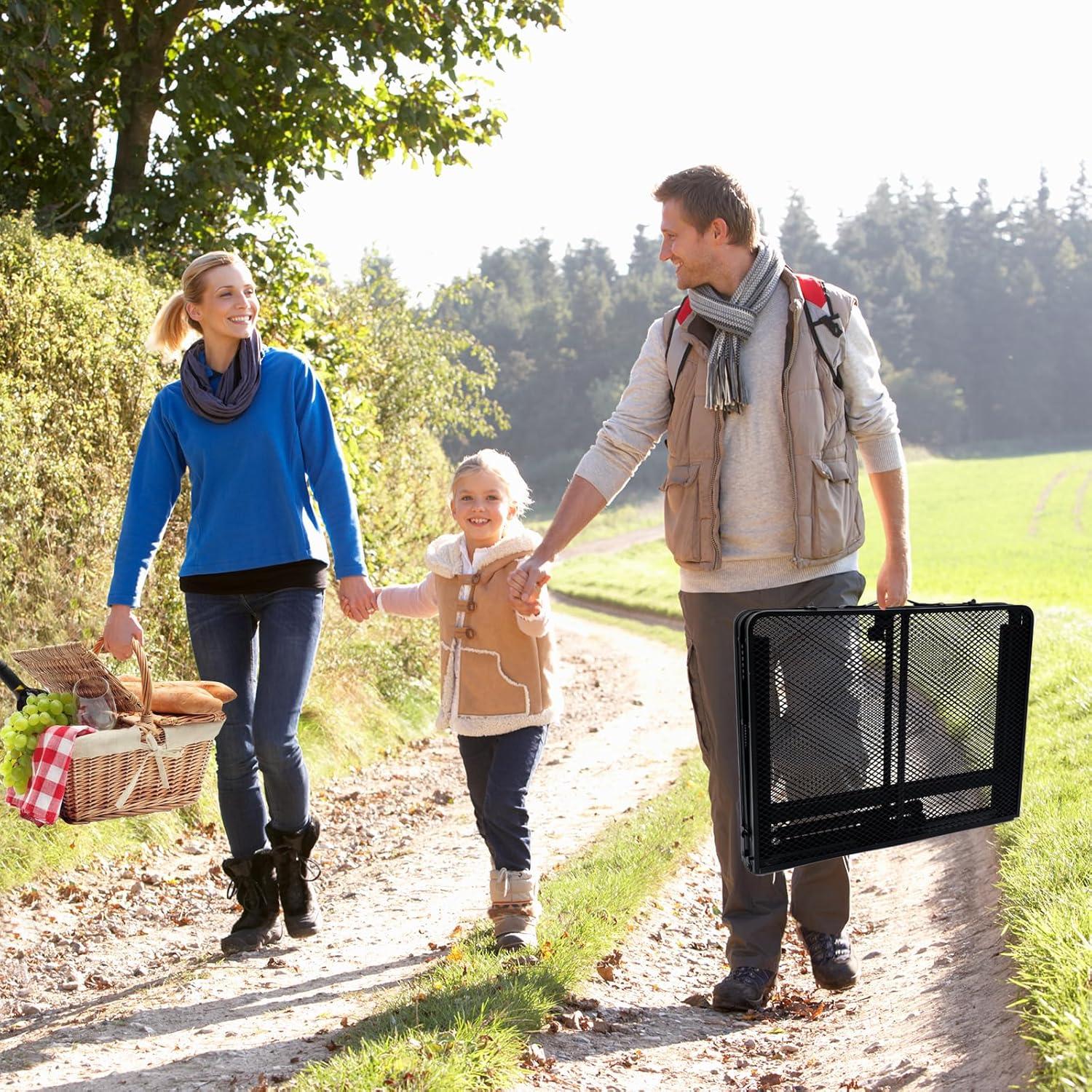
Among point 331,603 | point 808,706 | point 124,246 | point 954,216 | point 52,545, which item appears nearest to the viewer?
point 808,706

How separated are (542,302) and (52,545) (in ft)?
316

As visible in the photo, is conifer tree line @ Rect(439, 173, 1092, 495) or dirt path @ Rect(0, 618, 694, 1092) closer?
dirt path @ Rect(0, 618, 694, 1092)

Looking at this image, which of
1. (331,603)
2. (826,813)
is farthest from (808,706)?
(331,603)

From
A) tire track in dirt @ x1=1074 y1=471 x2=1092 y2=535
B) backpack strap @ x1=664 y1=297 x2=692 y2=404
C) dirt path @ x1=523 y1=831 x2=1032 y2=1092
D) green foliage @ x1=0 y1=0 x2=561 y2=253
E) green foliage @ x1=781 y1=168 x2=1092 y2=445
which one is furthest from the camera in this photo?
green foliage @ x1=781 y1=168 x2=1092 y2=445

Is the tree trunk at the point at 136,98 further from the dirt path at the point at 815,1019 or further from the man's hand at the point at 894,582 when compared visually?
the man's hand at the point at 894,582

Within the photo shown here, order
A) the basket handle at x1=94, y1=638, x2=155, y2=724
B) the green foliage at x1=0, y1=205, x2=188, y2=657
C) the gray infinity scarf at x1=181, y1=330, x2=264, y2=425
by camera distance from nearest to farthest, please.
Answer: the basket handle at x1=94, y1=638, x2=155, y2=724 → the gray infinity scarf at x1=181, y1=330, x2=264, y2=425 → the green foliage at x1=0, y1=205, x2=188, y2=657

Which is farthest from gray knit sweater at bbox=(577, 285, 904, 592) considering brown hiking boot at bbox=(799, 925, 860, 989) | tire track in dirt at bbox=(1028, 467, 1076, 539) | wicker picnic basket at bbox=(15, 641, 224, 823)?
tire track in dirt at bbox=(1028, 467, 1076, 539)

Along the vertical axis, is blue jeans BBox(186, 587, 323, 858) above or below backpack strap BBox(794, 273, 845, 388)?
below

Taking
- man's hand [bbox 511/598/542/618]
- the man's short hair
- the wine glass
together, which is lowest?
the wine glass

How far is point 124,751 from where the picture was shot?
4406mm

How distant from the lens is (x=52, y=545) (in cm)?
814

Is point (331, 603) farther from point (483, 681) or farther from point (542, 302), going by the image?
point (542, 302)

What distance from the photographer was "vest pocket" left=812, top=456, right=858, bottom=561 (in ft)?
14.4

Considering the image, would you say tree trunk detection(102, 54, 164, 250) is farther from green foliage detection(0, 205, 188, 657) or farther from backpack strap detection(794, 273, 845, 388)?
backpack strap detection(794, 273, 845, 388)
